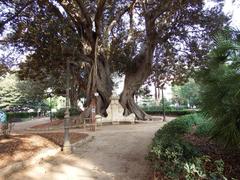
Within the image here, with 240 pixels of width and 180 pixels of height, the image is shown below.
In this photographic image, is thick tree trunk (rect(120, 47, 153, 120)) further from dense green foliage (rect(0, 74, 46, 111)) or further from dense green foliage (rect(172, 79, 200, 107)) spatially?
dense green foliage (rect(172, 79, 200, 107))

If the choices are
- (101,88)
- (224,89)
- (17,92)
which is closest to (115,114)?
(101,88)

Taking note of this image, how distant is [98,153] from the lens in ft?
33.9

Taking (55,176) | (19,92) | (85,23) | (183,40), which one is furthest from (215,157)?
(19,92)

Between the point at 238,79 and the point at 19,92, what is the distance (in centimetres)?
4647

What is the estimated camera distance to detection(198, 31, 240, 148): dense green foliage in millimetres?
6117

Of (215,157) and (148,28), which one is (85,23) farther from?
(215,157)

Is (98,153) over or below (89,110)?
below

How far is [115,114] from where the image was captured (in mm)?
24062

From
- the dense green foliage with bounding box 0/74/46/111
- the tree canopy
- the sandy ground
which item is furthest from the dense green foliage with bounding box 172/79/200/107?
the sandy ground

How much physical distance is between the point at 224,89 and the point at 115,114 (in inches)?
708

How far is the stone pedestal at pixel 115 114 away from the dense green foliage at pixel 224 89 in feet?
54.7

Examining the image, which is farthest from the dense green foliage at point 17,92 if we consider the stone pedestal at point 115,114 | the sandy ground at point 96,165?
the sandy ground at point 96,165

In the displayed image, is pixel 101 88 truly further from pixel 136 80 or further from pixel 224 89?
pixel 224 89

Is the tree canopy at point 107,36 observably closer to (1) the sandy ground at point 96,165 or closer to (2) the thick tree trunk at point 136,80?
(2) the thick tree trunk at point 136,80
